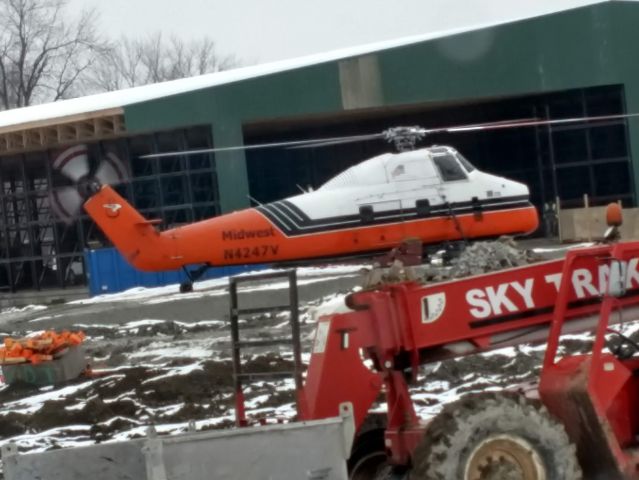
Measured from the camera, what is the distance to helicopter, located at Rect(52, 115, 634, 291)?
74.2 ft

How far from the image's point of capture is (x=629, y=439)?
7.04m

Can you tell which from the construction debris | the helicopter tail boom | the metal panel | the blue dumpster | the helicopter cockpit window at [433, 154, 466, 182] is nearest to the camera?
the metal panel

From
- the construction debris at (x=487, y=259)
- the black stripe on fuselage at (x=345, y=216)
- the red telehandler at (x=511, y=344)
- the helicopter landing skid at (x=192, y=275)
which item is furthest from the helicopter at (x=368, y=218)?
the red telehandler at (x=511, y=344)

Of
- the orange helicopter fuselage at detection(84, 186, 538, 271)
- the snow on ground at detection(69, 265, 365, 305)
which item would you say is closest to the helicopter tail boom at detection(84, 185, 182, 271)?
the orange helicopter fuselage at detection(84, 186, 538, 271)

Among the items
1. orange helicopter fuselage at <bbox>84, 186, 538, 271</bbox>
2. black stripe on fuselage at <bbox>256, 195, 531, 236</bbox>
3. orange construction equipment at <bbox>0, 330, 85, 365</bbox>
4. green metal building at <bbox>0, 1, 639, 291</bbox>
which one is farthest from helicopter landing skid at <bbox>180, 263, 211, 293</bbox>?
orange construction equipment at <bbox>0, 330, 85, 365</bbox>

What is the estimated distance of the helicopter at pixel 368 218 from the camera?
2261 cm

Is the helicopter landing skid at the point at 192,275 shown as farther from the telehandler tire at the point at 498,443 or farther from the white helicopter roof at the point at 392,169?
the telehandler tire at the point at 498,443

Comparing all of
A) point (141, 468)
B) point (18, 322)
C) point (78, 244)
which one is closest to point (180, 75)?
point (78, 244)

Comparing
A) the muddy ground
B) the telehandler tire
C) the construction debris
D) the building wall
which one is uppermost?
the building wall

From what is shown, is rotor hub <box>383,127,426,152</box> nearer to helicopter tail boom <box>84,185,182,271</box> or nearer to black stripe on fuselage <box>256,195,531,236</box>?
black stripe on fuselage <box>256,195,531,236</box>

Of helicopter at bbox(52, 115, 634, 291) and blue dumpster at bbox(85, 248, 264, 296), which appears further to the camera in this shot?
blue dumpster at bbox(85, 248, 264, 296)

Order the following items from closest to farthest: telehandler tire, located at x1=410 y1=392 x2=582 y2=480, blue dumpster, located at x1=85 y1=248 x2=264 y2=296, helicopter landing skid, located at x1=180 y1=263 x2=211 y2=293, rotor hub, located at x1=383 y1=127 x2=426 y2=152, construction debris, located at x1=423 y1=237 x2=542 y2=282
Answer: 1. telehandler tire, located at x1=410 y1=392 x2=582 y2=480
2. construction debris, located at x1=423 y1=237 x2=542 y2=282
3. rotor hub, located at x1=383 y1=127 x2=426 y2=152
4. helicopter landing skid, located at x1=180 y1=263 x2=211 y2=293
5. blue dumpster, located at x1=85 y1=248 x2=264 y2=296

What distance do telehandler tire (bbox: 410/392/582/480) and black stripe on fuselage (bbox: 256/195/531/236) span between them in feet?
53.5

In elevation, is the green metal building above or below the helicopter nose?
above
